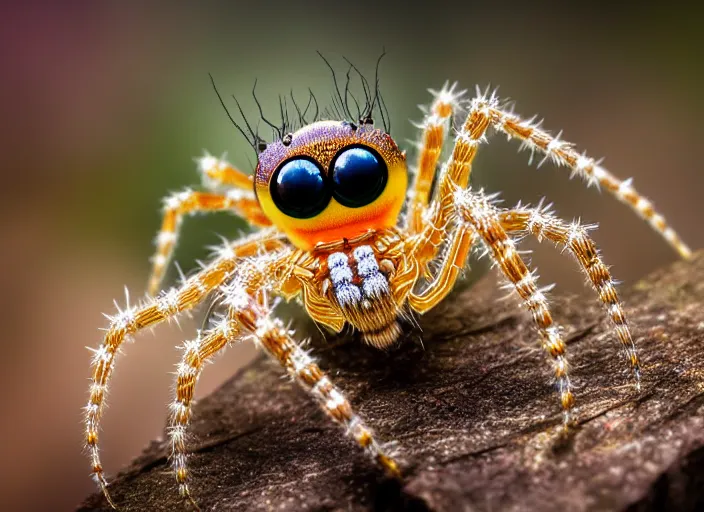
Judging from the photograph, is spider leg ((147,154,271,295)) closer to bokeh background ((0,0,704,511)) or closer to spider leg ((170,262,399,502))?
Result: bokeh background ((0,0,704,511))

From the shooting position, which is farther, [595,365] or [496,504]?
[595,365]

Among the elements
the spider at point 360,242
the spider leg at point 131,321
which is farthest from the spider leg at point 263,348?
the spider leg at point 131,321

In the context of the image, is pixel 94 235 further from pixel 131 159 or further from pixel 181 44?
pixel 181 44

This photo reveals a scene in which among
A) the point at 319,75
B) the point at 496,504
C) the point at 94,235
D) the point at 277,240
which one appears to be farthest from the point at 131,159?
the point at 496,504

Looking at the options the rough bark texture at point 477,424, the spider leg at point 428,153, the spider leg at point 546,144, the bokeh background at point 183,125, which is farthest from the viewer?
the bokeh background at point 183,125

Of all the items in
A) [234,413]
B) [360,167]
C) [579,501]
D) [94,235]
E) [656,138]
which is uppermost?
[94,235]

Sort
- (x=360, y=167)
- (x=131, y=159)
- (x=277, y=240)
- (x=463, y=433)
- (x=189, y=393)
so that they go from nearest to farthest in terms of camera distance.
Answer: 1. (x=463, y=433)
2. (x=189, y=393)
3. (x=360, y=167)
4. (x=277, y=240)
5. (x=131, y=159)

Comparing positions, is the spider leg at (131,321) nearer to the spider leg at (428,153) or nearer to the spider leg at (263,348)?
the spider leg at (263,348)

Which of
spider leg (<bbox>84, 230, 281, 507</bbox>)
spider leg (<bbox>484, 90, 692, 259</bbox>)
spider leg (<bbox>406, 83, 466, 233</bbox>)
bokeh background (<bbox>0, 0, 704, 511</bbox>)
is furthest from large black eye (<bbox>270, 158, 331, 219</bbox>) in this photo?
bokeh background (<bbox>0, 0, 704, 511</bbox>)
